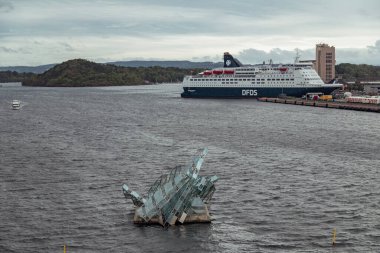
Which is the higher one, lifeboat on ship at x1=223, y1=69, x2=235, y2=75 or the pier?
lifeboat on ship at x1=223, y1=69, x2=235, y2=75

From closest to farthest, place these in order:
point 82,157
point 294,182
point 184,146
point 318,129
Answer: point 294,182 < point 82,157 < point 184,146 < point 318,129

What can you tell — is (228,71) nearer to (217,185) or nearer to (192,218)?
(217,185)

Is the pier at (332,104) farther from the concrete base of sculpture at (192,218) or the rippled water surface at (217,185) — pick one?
the concrete base of sculpture at (192,218)

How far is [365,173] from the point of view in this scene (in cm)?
4622

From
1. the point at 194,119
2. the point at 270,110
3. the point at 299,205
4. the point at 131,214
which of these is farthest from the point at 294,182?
the point at 270,110

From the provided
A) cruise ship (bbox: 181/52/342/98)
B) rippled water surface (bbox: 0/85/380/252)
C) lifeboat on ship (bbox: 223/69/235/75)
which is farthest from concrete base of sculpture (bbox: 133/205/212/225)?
lifeboat on ship (bbox: 223/69/235/75)

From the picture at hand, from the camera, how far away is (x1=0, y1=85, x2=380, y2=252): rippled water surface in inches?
1172

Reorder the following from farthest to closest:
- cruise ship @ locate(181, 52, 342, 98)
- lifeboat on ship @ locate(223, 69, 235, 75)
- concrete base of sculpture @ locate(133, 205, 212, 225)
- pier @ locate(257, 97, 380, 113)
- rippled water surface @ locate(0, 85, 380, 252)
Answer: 1. lifeboat on ship @ locate(223, 69, 235, 75)
2. cruise ship @ locate(181, 52, 342, 98)
3. pier @ locate(257, 97, 380, 113)
4. concrete base of sculpture @ locate(133, 205, 212, 225)
5. rippled water surface @ locate(0, 85, 380, 252)

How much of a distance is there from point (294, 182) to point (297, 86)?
103 m

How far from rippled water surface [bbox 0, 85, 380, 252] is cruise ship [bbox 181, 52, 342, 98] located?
5943 cm

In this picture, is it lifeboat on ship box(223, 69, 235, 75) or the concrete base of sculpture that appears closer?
the concrete base of sculpture

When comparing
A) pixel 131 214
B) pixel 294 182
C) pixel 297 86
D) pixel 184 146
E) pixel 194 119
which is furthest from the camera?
pixel 297 86

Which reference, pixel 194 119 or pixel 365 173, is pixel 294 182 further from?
pixel 194 119

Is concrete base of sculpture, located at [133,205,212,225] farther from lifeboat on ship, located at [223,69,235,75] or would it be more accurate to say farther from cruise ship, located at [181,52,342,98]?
lifeboat on ship, located at [223,69,235,75]
